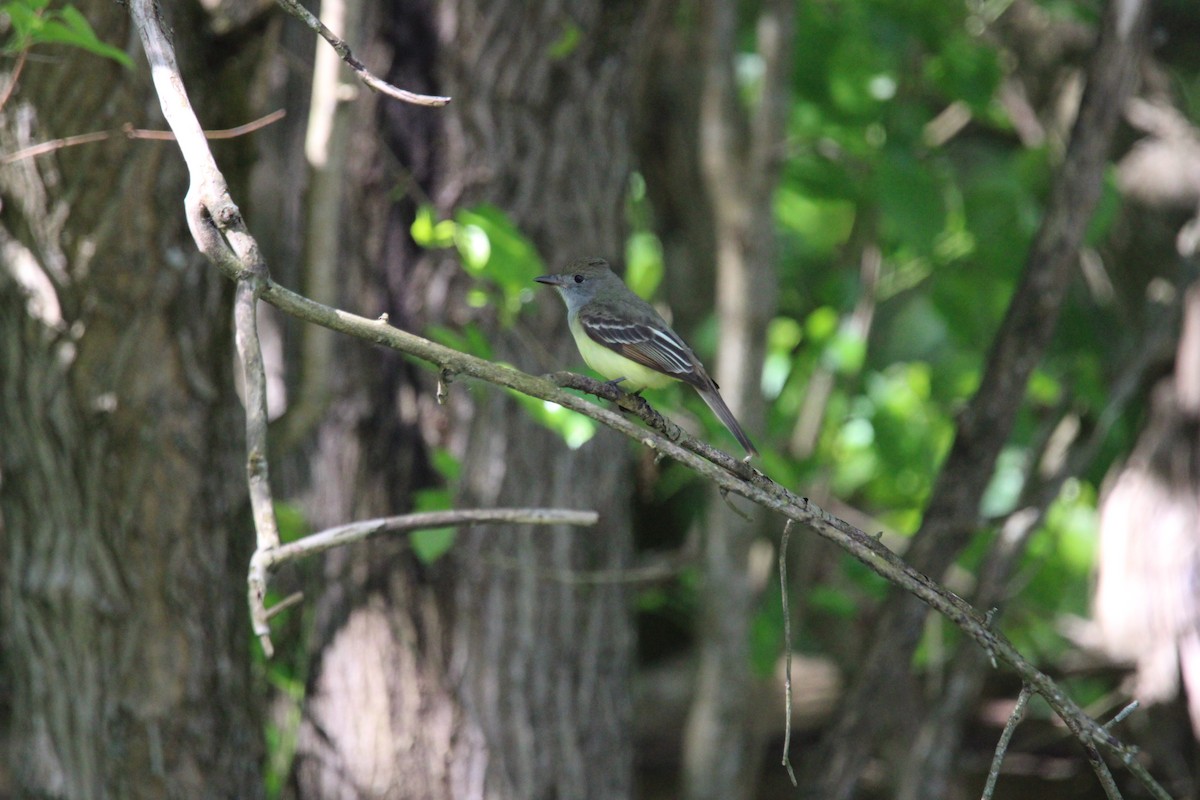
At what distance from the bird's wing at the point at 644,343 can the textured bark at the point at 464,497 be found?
0.73 feet

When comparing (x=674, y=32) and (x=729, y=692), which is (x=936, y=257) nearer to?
(x=674, y=32)

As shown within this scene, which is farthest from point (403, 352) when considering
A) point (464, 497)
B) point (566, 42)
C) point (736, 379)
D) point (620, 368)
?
point (736, 379)

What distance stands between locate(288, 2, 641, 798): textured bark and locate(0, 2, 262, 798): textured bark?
753mm

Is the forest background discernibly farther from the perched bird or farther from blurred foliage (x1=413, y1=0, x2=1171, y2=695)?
the perched bird

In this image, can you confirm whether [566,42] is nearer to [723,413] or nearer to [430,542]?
[723,413]

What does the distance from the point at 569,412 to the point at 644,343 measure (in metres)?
0.90

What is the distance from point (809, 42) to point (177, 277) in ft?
11.4

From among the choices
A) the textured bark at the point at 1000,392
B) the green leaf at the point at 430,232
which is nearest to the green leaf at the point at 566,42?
the green leaf at the point at 430,232

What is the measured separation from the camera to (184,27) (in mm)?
3494

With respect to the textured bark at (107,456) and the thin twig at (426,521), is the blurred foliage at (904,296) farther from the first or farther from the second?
the thin twig at (426,521)

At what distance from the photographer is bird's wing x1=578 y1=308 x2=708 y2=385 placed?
4.02 m

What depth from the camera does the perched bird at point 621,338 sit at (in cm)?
404

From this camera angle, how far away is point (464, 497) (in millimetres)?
4336

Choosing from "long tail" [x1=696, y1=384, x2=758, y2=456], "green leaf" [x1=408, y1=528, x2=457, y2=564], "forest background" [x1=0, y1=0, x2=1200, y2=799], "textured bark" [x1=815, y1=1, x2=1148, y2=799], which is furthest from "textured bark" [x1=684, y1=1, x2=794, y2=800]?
"green leaf" [x1=408, y1=528, x2=457, y2=564]
